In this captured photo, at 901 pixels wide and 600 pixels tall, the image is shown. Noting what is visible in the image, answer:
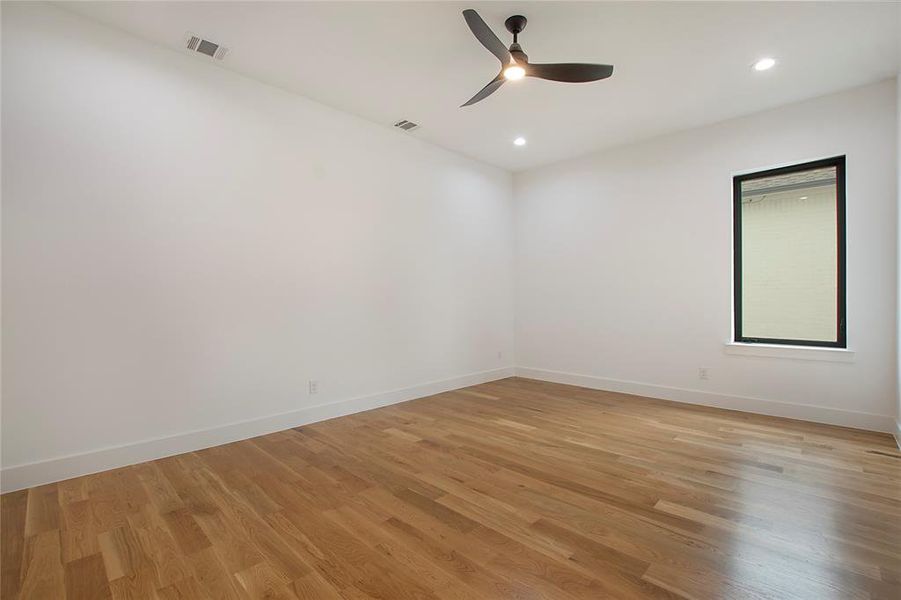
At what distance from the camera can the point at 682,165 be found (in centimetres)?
451

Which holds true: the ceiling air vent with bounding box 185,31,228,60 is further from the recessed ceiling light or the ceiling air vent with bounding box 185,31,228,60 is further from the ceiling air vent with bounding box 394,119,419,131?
the recessed ceiling light

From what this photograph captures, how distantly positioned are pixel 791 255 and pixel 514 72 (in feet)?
11.0

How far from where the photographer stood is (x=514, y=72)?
8.98ft

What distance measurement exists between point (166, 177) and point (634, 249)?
15.3ft

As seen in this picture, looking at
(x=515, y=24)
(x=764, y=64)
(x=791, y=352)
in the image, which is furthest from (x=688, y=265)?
(x=515, y=24)

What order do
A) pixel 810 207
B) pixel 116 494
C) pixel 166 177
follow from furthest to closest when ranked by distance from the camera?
pixel 810 207 → pixel 166 177 → pixel 116 494

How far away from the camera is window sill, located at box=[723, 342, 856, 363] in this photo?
362cm

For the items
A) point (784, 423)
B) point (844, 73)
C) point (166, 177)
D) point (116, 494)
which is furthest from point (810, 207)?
point (116, 494)

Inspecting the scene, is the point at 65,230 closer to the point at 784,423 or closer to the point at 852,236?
the point at 784,423

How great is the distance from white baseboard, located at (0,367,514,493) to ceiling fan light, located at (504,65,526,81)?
315cm

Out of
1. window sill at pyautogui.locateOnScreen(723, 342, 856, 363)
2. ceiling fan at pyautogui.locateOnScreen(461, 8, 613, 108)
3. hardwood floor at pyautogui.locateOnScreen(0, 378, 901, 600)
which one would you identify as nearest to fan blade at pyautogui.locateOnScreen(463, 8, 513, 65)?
ceiling fan at pyautogui.locateOnScreen(461, 8, 613, 108)

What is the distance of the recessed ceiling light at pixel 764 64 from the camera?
10.3 feet

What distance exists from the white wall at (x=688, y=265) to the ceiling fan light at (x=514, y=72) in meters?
2.71

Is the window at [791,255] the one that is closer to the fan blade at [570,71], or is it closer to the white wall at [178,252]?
the fan blade at [570,71]
